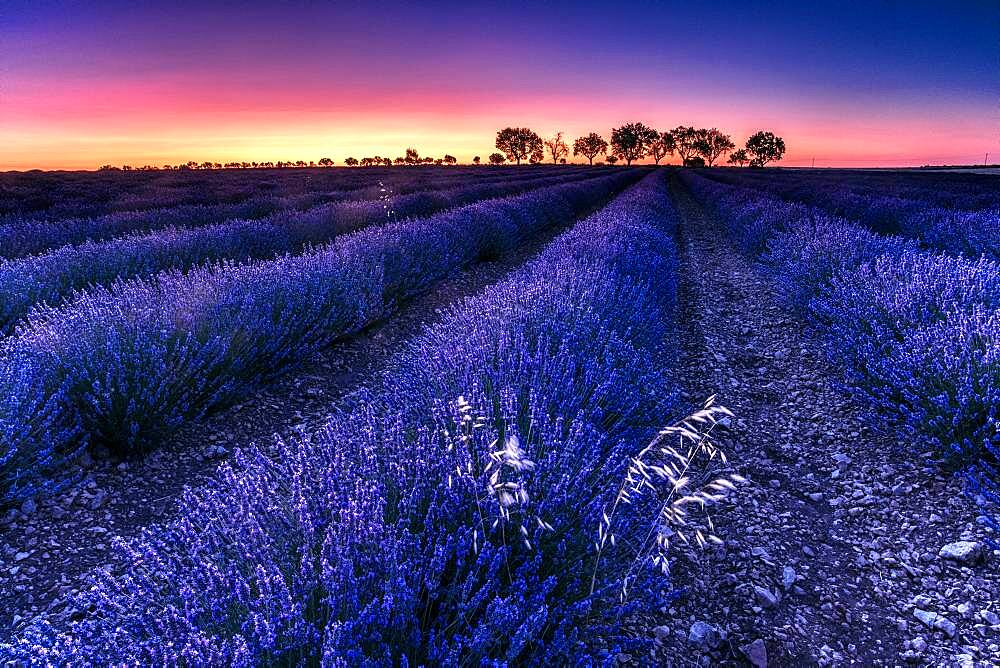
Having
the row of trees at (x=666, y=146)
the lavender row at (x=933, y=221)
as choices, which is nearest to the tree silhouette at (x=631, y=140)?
the row of trees at (x=666, y=146)

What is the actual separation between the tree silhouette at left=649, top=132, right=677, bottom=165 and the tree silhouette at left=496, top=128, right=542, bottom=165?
966 inches

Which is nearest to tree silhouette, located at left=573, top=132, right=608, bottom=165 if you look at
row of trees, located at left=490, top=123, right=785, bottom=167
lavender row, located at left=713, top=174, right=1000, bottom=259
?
row of trees, located at left=490, top=123, right=785, bottom=167

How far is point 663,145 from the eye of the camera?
309 ft

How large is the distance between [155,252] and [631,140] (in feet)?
307

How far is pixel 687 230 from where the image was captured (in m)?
12.5

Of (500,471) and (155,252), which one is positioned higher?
(155,252)

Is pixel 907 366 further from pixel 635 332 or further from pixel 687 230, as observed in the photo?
pixel 687 230

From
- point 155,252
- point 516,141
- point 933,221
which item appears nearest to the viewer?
point 155,252

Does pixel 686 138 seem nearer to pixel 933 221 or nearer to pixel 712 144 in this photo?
pixel 712 144

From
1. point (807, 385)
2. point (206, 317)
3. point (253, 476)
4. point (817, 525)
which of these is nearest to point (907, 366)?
point (807, 385)

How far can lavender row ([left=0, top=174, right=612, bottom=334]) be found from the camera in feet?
13.3

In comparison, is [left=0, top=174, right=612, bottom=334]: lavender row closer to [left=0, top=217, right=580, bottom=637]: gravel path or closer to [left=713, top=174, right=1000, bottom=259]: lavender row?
[left=0, top=217, right=580, bottom=637]: gravel path

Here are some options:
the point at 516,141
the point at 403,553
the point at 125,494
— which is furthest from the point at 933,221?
the point at 516,141

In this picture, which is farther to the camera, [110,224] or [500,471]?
[110,224]
